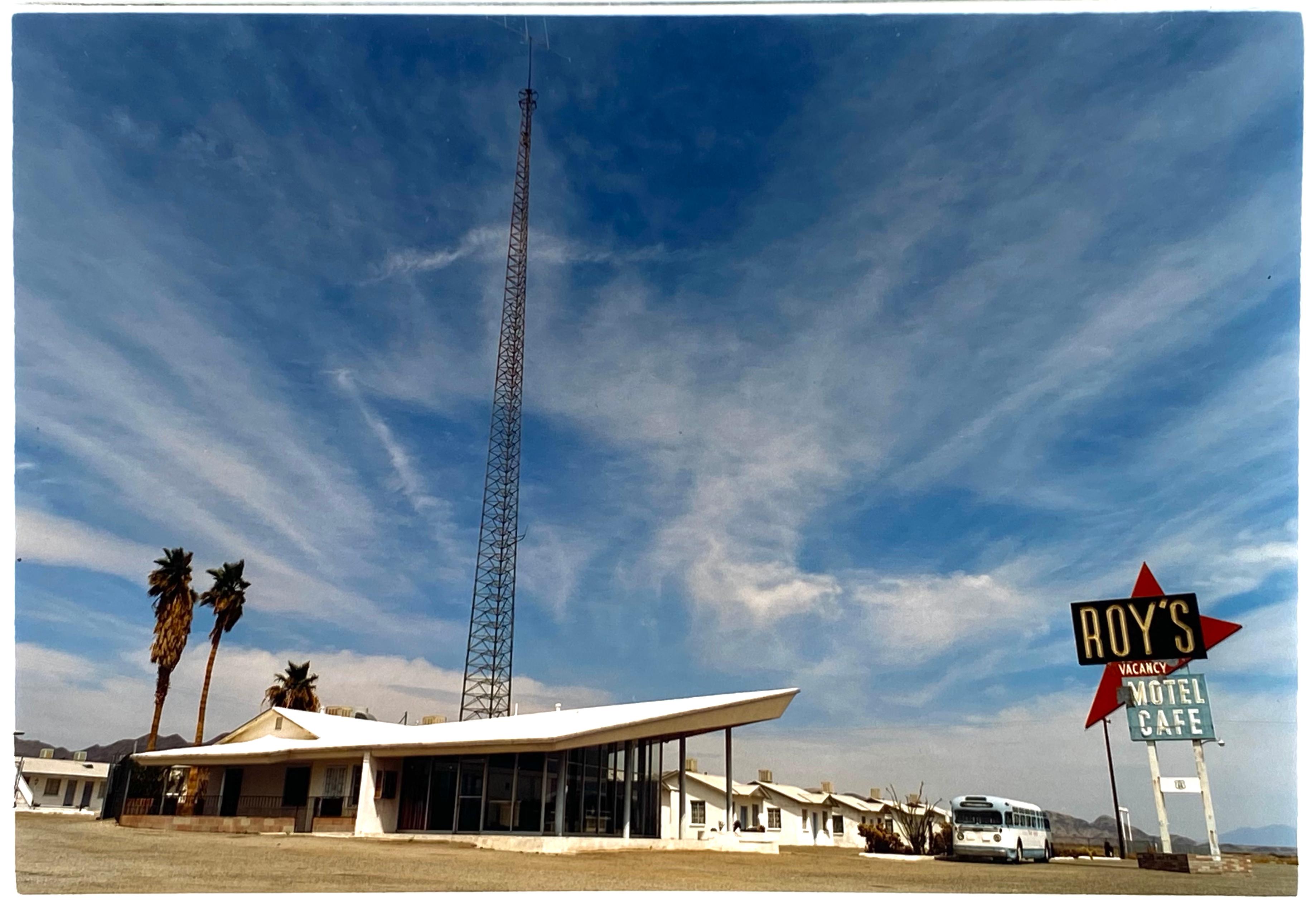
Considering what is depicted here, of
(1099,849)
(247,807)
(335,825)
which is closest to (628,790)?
(335,825)

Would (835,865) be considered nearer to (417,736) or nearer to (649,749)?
(649,749)

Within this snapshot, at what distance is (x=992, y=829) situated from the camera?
26.3 m

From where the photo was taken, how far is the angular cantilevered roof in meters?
22.5

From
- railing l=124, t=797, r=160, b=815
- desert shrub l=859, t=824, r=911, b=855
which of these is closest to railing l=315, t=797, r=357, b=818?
railing l=124, t=797, r=160, b=815

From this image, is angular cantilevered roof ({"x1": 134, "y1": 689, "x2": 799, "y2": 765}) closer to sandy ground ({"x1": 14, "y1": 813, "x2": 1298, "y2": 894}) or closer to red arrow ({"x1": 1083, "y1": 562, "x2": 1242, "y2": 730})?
sandy ground ({"x1": 14, "y1": 813, "x2": 1298, "y2": 894})

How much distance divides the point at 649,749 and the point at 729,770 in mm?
2625

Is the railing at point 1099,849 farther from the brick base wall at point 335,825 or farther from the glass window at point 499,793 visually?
the brick base wall at point 335,825

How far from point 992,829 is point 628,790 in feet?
33.9

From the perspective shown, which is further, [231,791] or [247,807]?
[231,791]

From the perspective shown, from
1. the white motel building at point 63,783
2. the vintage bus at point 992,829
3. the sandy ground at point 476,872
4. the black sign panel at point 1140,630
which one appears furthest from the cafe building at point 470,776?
the white motel building at point 63,783

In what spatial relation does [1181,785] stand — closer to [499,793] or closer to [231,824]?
[499,793]

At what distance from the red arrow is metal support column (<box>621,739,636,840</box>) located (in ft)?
39.6

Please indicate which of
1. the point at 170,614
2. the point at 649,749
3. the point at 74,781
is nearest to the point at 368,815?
the point at 649,749

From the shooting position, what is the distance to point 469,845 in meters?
22.6
